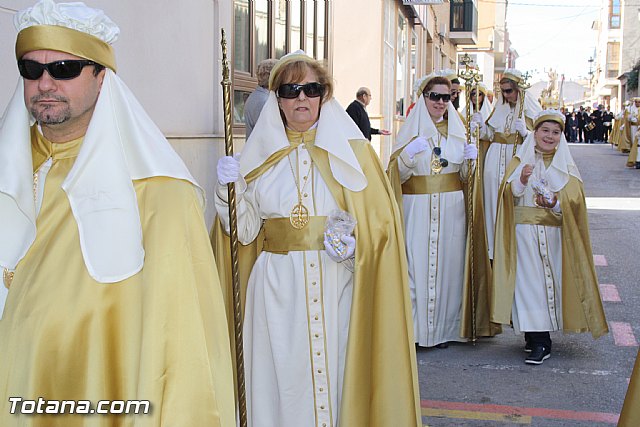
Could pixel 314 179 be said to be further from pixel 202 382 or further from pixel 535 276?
pixel 535 276

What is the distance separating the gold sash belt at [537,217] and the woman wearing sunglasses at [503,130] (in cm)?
238

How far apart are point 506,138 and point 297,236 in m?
5.88

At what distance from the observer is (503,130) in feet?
32.7

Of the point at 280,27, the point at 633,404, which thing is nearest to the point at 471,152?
the point at 633,404

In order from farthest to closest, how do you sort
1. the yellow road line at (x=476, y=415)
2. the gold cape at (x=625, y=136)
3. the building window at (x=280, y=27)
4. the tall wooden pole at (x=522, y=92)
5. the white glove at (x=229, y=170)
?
1. the gold cape at (x=625, y=136)
2. the building window at (x=280, y=27)
3. the tall wooden pole at (x=522, y=92)
4. the yellow road line at (x=476, y=415)
5. the white glove at (x=229, y=170)

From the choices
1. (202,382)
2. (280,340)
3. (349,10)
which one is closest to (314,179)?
(280,340)

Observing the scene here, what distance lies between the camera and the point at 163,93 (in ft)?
23.3

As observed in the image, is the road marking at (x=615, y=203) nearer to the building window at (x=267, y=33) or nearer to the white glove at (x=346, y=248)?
the building window at (x=267, y=33)

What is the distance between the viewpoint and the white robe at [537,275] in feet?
23.5

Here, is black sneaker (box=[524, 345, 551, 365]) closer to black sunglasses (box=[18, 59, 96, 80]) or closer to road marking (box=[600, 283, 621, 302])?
road marking (box=[600, 283, 621, 302])

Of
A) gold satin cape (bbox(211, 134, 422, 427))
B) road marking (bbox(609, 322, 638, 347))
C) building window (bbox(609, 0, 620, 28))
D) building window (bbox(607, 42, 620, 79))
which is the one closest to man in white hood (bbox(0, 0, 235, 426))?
gold satin cape (bbox(211, 134, 422, 427))

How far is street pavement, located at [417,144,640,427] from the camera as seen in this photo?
591 centimetres

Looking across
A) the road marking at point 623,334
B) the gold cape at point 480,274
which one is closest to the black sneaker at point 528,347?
the gold cape at point 480,274

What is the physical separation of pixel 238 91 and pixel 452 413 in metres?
4.53
